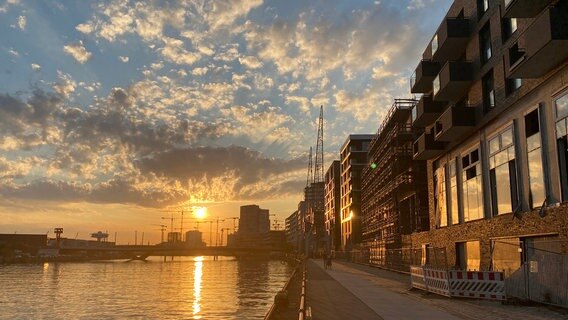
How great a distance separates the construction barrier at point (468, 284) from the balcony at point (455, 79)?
15.0 m

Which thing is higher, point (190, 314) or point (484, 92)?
point (484, 92)

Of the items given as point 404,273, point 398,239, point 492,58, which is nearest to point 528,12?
point 492,58

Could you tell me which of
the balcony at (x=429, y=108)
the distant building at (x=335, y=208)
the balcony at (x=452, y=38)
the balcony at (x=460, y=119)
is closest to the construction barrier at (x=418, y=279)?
the balcony at (x=460, y=119)

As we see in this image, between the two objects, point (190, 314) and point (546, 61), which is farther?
point (190, 314)

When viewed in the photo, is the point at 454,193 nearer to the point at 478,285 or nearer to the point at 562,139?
the point at 478,285

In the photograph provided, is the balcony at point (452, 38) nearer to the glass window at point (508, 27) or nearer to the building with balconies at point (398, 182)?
the glass window at point (508, 27)

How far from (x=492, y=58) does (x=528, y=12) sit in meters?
7.49

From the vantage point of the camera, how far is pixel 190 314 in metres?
33.8

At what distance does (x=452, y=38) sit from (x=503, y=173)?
1196 cm

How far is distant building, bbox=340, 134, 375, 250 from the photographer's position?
119562mm

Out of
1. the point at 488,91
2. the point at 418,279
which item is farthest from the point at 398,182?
the point at 418,279

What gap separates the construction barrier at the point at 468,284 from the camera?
77.0ft

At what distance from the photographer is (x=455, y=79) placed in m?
35.9

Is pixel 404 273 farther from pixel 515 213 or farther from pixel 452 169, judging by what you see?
pixel 515 213
